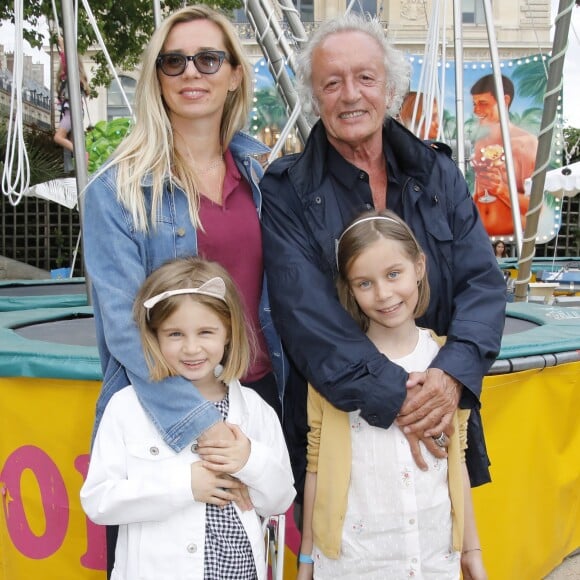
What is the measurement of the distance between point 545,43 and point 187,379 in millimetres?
22866

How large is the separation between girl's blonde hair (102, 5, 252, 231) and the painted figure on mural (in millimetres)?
9537

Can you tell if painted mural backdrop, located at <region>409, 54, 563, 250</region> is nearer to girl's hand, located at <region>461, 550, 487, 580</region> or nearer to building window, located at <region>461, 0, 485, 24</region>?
Answer: girl's hand, located at <region>461, 550, 487, 580</region>

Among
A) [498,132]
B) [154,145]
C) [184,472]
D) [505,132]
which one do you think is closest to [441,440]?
[184,472]

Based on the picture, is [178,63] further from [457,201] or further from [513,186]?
[513,186]

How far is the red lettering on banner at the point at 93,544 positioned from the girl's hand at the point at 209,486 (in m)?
0.78

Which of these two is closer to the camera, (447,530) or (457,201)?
(447,530)

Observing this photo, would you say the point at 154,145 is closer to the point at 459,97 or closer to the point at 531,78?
the point at 459,97

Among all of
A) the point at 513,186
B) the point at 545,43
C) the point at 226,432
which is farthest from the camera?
the point at 545,43

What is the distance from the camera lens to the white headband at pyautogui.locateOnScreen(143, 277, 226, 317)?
1.36 m

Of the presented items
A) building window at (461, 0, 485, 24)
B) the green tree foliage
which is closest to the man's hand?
the green tree foliage

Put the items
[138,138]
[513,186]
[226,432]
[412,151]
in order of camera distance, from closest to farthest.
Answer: [226,432], [138,138], [412,151], [513,186]

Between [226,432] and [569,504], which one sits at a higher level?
[226,432]

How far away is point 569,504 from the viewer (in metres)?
2.63

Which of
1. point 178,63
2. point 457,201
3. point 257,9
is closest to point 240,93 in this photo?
point 178,63
